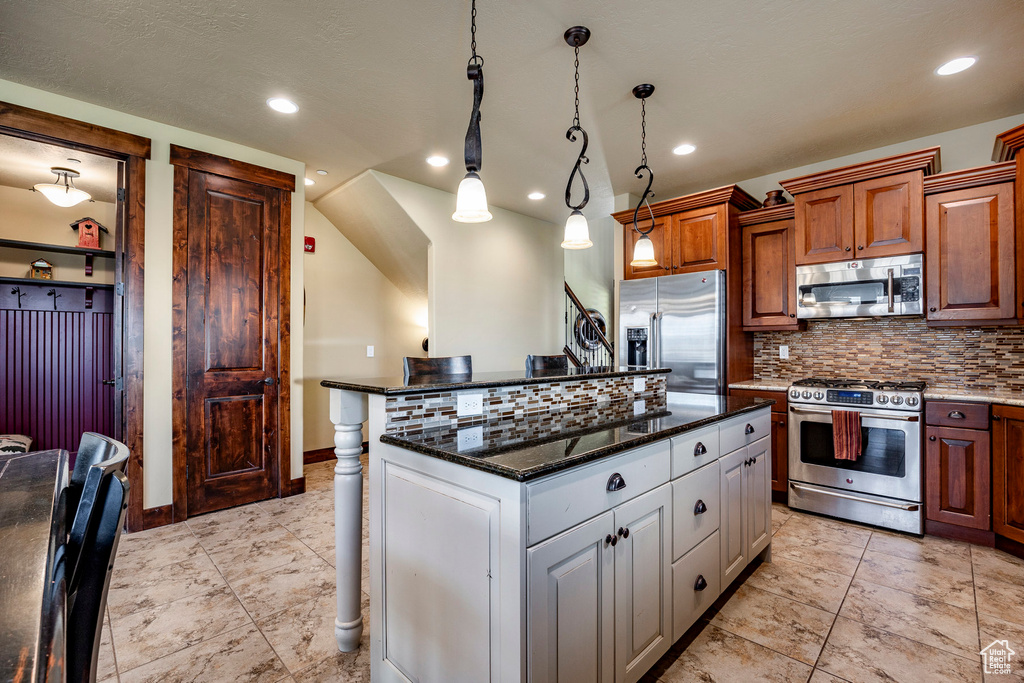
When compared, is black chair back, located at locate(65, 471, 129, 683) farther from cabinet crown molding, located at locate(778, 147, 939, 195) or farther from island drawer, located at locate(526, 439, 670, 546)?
cabinet crown molding, located at locate(778, 147, 939, 195)

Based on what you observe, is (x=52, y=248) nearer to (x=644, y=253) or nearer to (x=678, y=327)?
(x=644, y=253)

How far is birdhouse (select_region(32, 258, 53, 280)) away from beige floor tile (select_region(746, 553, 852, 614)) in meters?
5.09

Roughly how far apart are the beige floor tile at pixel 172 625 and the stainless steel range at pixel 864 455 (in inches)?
136

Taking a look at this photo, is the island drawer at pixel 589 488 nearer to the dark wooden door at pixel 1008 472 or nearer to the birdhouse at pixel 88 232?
the dark wooden door at pixel 1008 472

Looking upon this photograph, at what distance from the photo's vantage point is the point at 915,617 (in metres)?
2.00

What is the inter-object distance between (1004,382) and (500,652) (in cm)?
375

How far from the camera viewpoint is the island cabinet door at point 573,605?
3.79 ft

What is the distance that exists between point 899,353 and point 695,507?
271 cm

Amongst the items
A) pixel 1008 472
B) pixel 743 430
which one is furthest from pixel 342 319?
pixel 1008 472

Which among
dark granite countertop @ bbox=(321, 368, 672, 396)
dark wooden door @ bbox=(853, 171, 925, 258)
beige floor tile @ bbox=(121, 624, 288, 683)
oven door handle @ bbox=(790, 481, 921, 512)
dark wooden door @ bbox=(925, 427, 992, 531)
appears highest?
dark wooden door @ bbox=(853, 171, 925, 258)

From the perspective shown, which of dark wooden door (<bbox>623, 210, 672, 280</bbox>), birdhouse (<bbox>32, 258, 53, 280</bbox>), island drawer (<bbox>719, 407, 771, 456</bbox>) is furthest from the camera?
dark wooden door (<bbox>623, 210, 672, 280</bbox>)

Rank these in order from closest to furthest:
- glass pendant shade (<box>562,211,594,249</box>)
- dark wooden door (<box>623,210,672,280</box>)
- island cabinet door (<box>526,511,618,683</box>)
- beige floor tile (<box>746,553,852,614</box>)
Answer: island cabinet door (<box>526,511,618,683</box>) < beige floor tile (<box>746,553,852,614</box>) < glass pendant shade (<box>562,211,594,249</box>) < dark wooden door (<box>623,210,672,280</box>)

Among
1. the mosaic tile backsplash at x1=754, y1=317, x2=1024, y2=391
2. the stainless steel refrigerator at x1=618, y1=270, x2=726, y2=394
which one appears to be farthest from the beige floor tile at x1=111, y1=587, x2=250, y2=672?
the mosaic tile backsplash at x1=754, y1=317, x2=1024, y2=391

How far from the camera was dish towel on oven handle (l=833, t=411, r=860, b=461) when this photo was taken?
2.97 metres
